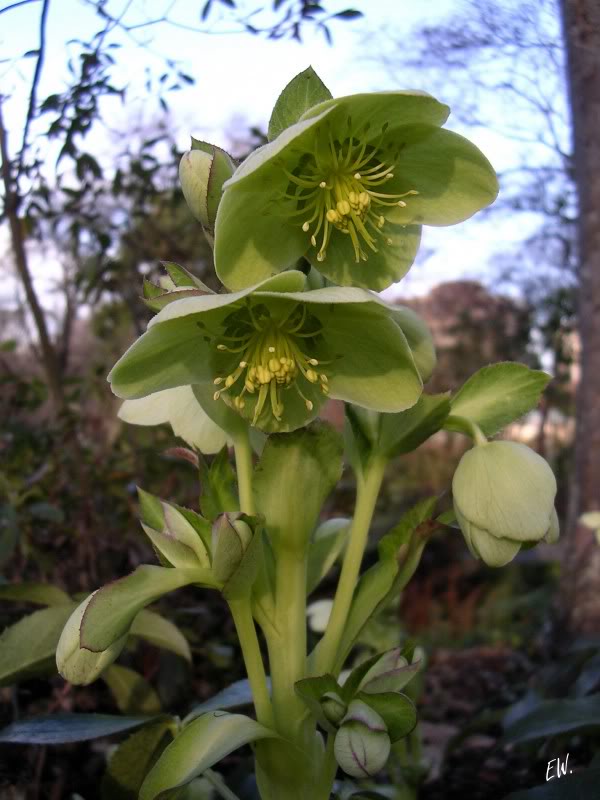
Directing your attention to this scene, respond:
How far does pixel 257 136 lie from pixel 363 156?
41.4 inches

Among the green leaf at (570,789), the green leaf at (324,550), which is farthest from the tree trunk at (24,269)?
the green leaf at (570,789)

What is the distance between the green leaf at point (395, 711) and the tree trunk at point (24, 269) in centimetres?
77

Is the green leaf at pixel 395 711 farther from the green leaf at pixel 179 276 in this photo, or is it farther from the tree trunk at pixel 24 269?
the tree trunk at pixel 24 269

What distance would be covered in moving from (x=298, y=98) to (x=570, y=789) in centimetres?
61

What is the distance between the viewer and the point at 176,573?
547 millimetres

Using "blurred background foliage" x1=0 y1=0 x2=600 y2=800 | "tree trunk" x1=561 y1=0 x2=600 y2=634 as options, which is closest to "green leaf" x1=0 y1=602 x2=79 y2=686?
"blurred background foliage" x1=0 y1=0 x2=600 y2=800

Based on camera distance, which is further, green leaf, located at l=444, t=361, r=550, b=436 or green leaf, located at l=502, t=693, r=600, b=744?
green leaf, located at l=502, t=693, r=600, b=744

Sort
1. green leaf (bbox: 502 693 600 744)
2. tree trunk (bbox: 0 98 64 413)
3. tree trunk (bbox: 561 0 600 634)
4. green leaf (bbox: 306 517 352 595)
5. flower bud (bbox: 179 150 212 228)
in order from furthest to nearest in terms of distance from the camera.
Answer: tree trunk (bbox: 561 0 600 634) → tree trunk (bbox: 0 98 64 413) → green leaf (bbox: 502 693 600 744) → green leaf (bbox: 306 517 352 595) → flower bud (bbox: 179 150 212 228)

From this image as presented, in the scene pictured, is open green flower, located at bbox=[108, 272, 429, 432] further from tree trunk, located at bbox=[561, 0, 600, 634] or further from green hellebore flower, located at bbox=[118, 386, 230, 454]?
tree trunk, located at bbox=[561, 0, 600, 634]

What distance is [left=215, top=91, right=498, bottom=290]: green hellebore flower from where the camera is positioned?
568 mm

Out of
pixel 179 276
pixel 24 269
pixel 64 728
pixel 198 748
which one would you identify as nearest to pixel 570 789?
pixel 198 748

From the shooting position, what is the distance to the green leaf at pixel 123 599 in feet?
1.64

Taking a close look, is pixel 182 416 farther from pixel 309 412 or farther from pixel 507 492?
pixel 507 492

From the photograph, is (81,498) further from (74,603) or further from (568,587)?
(568,587)
